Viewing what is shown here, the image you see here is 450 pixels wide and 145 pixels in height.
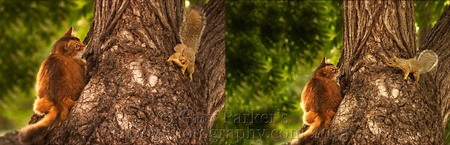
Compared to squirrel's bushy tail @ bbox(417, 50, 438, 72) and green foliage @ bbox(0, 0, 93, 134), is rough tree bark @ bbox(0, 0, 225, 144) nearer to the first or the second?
squirrel's bushy tail @ bbox(417, 50, 438, 72)

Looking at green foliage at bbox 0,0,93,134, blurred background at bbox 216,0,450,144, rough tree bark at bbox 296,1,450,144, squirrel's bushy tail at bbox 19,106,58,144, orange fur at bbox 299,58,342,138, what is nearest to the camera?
squirrel's bushy tail at bbox 19,106,58,144

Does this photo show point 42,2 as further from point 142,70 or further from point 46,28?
point 142,70

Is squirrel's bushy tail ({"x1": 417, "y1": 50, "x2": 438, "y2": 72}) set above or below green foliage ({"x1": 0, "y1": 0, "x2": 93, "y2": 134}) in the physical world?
below

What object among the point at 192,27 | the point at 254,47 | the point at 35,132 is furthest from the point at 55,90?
the point at 254,47

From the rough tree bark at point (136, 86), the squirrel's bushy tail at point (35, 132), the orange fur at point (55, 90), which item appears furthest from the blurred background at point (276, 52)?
the squirrel's bushy tail at point (35, 132)

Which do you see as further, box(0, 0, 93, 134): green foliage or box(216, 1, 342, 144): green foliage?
box(0, 0, 93, 134): green foliage

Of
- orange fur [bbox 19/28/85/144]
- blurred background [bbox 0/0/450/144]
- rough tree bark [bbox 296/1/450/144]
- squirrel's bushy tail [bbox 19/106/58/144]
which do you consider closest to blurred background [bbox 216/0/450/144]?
blurred background [bbox 0/0/450/144]
